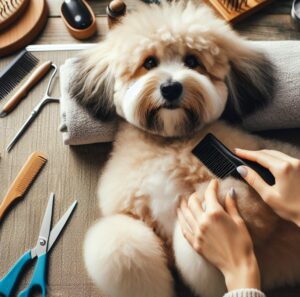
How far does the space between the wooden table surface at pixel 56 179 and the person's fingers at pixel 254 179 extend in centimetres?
36

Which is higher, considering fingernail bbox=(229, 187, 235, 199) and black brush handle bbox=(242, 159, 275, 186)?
black brush handle bbox=(242, 159, 275, 186)

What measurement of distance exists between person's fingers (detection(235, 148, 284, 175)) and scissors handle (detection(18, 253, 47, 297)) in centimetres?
57

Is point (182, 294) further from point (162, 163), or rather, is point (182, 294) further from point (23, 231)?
point (23, 231)

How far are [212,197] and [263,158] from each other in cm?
14

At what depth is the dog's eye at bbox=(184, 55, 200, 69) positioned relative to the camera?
89 cm

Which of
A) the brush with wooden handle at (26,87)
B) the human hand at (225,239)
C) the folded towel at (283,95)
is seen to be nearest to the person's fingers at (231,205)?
the human hand at (225,239)

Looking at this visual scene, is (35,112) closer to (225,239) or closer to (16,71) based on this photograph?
(16,71)

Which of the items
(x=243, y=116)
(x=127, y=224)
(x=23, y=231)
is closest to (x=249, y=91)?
(x=243, y=116)

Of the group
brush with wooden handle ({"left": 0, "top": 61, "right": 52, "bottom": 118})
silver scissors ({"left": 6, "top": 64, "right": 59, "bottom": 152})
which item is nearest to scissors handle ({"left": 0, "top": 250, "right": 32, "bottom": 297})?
Answer: silver scissors ({"left": 6, "top": 64, "right": 59, "bottom": 152})

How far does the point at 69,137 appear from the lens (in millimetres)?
1082

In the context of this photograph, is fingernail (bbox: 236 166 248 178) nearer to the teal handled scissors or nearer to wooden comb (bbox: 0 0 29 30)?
the teal handled scissors

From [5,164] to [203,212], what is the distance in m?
0.60

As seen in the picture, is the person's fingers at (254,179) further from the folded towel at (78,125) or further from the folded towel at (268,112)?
the folded towel at (78,125)

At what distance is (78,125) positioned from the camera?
1057 millimetres
